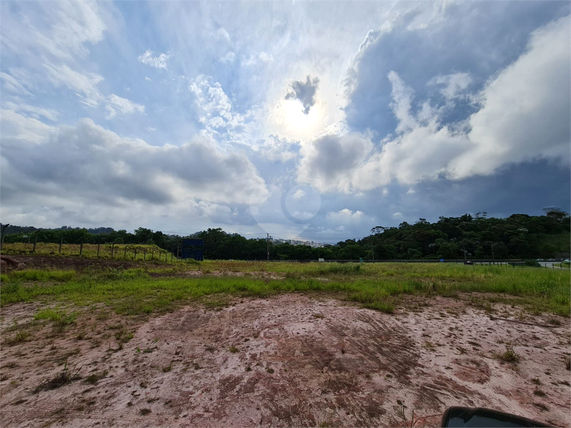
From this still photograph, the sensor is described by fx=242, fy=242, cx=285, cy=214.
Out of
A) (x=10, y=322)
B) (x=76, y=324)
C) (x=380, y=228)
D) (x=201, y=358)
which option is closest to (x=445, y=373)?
(x=201, y=358)

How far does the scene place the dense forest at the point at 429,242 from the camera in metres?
60.2

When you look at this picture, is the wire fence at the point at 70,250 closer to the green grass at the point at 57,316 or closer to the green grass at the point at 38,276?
the green grass at the point at 38,276

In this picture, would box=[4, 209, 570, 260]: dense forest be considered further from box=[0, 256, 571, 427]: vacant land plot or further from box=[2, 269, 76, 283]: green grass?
box=[0, 256, 571, 427]: vacant land plot

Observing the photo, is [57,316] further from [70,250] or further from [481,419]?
[70,250]

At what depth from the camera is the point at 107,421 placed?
9.66 ft

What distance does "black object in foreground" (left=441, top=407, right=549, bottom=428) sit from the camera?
1390 mm

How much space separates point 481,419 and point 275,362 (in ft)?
11.4

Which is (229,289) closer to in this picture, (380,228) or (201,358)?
(201,358)

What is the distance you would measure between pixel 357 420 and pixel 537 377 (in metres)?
3.45

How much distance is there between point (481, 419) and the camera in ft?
4.87

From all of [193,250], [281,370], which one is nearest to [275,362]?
[281,370]

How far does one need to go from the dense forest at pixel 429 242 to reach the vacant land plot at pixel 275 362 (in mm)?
58195

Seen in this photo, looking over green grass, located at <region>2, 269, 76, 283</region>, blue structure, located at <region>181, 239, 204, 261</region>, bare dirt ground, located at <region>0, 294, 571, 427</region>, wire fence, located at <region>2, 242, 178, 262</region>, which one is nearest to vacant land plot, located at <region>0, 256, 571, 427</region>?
bare dirt ground, located at <region>0, 294, 571, 427</region>

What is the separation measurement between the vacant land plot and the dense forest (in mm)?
58195
